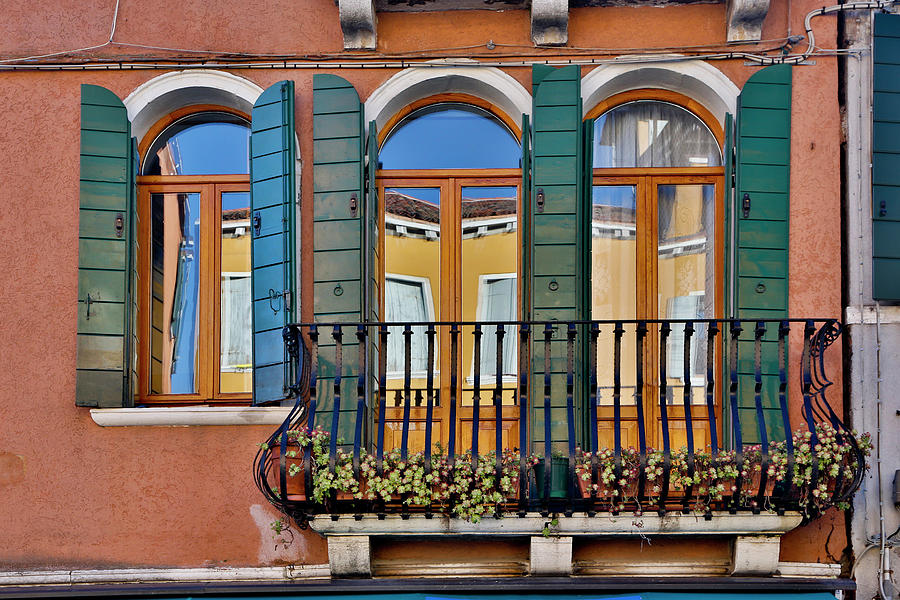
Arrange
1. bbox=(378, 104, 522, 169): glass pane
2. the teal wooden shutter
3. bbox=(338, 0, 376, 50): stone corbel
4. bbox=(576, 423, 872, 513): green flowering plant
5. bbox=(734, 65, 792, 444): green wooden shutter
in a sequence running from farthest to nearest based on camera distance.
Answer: bbox=(378, 104, 522, 169): glass pane
bbox=(338, 0, 376, 50): stone corbel
the teal wooden shutter
bbox=(734, 65, 792, 444): green wooden shutter
bbox=(576, 423, 872, 513): green flowering plant

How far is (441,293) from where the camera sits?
685cm

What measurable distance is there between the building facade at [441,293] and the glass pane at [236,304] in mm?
19

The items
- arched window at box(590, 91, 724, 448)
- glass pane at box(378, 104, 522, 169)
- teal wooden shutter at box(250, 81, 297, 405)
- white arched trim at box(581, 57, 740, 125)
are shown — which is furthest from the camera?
glass pane at box(378, 104, 522, 169)

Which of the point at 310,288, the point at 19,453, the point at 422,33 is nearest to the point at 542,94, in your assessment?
the point at 422,33

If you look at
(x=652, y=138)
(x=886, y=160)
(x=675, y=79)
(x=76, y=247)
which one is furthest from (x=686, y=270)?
(x=76, y=247)

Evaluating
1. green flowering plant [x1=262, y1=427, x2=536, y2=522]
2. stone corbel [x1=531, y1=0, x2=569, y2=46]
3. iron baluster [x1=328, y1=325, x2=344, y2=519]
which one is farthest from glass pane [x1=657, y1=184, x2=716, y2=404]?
iron baluster [x1=328, y1=325, x2=344, y2=519]

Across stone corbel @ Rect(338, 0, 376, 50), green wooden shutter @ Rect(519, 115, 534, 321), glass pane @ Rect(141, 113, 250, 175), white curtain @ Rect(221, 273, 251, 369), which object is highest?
stone corbel @ Rect(338, 0, 376, 50)

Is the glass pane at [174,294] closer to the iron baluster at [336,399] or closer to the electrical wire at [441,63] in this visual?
the electrical wire at [441,63]

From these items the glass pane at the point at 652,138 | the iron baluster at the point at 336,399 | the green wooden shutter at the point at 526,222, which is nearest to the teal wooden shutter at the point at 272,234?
the iron baluster at the point at 336,399

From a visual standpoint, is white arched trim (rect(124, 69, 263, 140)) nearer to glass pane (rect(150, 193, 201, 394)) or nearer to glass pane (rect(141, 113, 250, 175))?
glass pane (rect(141, 113, 250, 175))

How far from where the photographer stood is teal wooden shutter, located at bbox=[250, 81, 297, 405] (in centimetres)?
644

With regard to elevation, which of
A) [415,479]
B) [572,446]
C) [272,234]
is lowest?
[415,479]

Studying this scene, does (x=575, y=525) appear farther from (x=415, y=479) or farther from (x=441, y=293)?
(x=441, y=293)

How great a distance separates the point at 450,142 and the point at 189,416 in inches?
93.0
